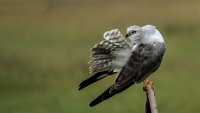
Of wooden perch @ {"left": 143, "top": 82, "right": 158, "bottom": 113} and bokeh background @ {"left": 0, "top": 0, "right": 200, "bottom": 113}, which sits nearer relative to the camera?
wooden perch @ {"left": 143, "top": 82, "right": 158, "bottom": 113}

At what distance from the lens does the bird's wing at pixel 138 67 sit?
3654 millimetres

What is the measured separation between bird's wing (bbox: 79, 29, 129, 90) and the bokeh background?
2335 mm

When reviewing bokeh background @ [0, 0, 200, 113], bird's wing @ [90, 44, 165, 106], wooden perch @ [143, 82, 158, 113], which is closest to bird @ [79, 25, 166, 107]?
bird's wing @ [90, 44, 165, 106]

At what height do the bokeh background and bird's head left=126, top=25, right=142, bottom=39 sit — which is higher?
the bokeh background

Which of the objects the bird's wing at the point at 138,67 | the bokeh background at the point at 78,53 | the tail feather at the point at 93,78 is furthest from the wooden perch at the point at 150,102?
the bokeh background at the point at 78,53

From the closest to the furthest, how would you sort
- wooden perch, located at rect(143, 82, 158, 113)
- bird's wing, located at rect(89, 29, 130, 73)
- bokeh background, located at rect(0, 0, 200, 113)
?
1. wooden perch, located at rect(143, 82, 158, 113)
2. bird's wing, located at rect(89, 29, 130, 73)
3. bokeh background, located at rect(0, 0, 200, 113)

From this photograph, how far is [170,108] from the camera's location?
6070mm

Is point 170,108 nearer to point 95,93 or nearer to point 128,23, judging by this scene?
point 95,93

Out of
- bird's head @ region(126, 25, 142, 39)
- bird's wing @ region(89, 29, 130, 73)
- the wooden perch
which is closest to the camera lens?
the wooden perch

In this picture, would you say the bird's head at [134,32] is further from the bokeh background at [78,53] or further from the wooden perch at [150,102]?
the bokeh background at [78,53]

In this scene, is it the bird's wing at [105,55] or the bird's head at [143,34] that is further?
the bird's head at [143,34]

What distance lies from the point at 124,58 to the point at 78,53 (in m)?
3.41

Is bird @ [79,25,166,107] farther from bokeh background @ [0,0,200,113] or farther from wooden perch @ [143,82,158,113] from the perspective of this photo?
bokeh background @ [0,0,200,113]

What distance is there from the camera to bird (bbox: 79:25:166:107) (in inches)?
142
